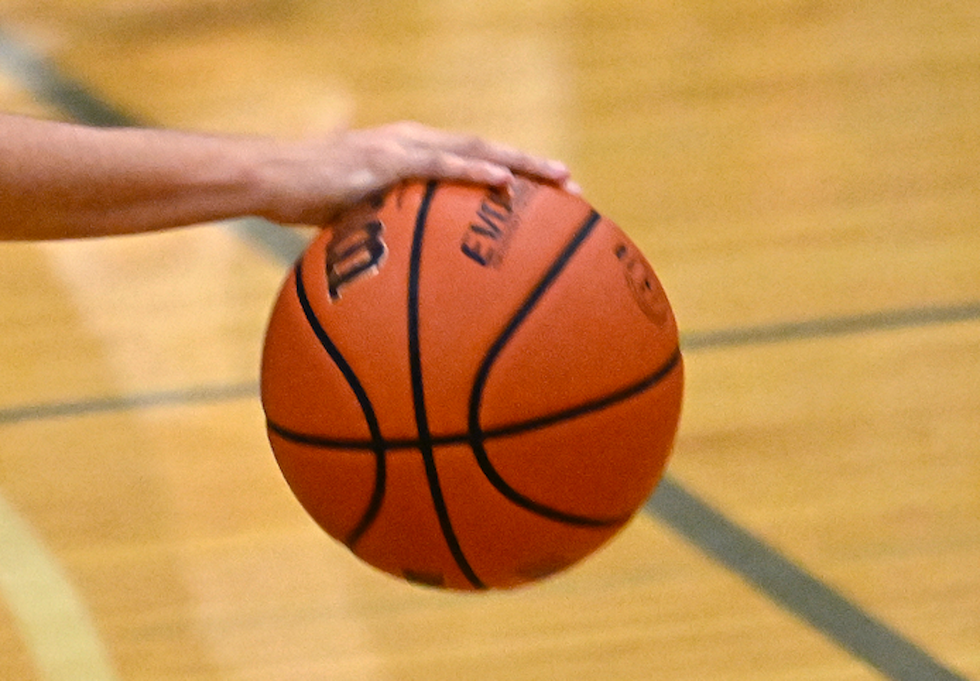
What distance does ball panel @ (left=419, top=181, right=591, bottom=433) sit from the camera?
1.12 metres

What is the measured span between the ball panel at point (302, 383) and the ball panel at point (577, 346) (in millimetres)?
151

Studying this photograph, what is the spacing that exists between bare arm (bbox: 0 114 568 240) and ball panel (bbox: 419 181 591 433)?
51 millimetres

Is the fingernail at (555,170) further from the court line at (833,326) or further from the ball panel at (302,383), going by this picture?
the court line at (833,326)

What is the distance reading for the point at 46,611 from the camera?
1.72m

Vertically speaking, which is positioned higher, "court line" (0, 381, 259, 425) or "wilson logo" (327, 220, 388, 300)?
"wilson logo" (327, 220, 388, 300)

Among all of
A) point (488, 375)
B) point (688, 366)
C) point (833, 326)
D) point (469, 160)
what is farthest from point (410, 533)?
point (833, 326)

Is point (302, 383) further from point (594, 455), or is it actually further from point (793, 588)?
point (793, 588)

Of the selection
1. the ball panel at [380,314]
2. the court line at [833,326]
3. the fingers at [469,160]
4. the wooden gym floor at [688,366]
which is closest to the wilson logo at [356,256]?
the ball panel at [380,314]

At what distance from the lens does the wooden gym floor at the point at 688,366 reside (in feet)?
5.41

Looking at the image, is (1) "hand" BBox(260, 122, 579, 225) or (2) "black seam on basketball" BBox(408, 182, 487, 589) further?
(1) "hand" BBox(260, 122, 579, 225)

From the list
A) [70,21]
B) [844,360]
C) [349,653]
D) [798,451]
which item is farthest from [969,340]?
[70,21]

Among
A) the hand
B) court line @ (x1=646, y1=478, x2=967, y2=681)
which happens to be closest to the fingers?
the hand

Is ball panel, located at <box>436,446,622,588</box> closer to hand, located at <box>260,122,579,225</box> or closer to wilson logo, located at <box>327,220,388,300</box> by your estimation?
wilson logo, located at <box>327,220,388,300</box>

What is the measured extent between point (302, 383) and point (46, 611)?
820 mm
